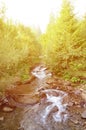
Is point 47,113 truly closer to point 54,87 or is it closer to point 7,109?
point 7,109

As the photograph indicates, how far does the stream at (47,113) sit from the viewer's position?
10414 millimetres

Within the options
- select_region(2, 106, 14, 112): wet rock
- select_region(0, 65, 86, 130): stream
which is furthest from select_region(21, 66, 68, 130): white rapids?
select_region(2, 106, 14, 112): wet rock

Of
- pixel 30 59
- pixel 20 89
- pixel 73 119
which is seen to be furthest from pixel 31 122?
pixel 30 59

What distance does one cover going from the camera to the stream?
34.2ft

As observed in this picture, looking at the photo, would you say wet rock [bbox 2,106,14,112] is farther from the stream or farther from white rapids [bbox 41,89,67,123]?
white rapids [bbox 41,89,67,123]

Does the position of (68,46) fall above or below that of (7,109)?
above

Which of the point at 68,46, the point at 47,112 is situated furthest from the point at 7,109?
the point at 68,46

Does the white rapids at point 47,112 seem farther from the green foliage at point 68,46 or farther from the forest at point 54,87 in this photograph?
the green foliage at point 68,46

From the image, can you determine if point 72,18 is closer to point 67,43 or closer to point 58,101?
point 67,43

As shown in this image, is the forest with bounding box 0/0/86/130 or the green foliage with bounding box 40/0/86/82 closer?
the forest with bounding box 0/0/86/130

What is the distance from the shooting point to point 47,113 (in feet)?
39.9

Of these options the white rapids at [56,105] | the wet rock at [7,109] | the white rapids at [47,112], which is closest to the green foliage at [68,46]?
the white rapids at [56,105]

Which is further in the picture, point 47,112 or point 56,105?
point 56,105

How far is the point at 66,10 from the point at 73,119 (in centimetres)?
1362
